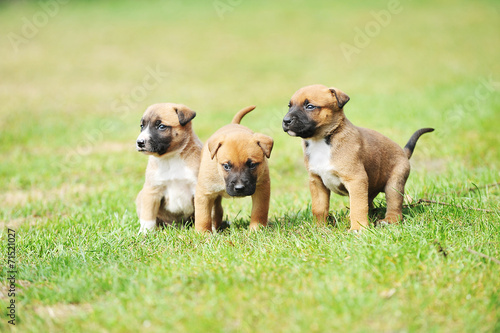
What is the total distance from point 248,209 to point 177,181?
4.01 ft

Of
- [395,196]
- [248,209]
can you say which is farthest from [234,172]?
[248,209]

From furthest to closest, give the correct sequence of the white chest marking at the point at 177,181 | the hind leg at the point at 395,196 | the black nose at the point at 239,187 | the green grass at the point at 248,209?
the white chest marking at the point at 177,181
the hind leg at the point at 395,196
the black nose at the point at 239,187
the green grass at the point at 248,209

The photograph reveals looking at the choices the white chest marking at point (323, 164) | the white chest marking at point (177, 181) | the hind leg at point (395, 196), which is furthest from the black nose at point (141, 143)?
the hind leg at point (395, 196)

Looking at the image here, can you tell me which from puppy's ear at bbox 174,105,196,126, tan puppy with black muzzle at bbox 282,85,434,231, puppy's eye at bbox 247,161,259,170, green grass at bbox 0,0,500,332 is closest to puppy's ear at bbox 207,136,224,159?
puppy's eye at bbox 247,161,259,170

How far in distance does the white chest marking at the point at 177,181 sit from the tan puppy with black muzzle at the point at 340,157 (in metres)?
1.23

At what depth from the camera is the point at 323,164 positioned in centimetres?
457

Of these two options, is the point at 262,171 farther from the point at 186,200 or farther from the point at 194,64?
the point at 194,64

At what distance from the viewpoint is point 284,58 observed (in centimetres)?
2039

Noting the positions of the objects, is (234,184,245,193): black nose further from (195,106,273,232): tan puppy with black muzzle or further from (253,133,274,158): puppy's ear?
(253,133,274,158): puppy's ear

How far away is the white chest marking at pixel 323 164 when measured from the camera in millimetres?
4551

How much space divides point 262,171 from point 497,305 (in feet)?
7.31

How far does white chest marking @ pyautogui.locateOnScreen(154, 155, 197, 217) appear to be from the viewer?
516cm

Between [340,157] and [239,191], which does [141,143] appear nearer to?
[239,191]

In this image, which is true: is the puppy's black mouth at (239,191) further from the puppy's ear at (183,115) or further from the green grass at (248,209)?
the puppy's ear at (183,115)
